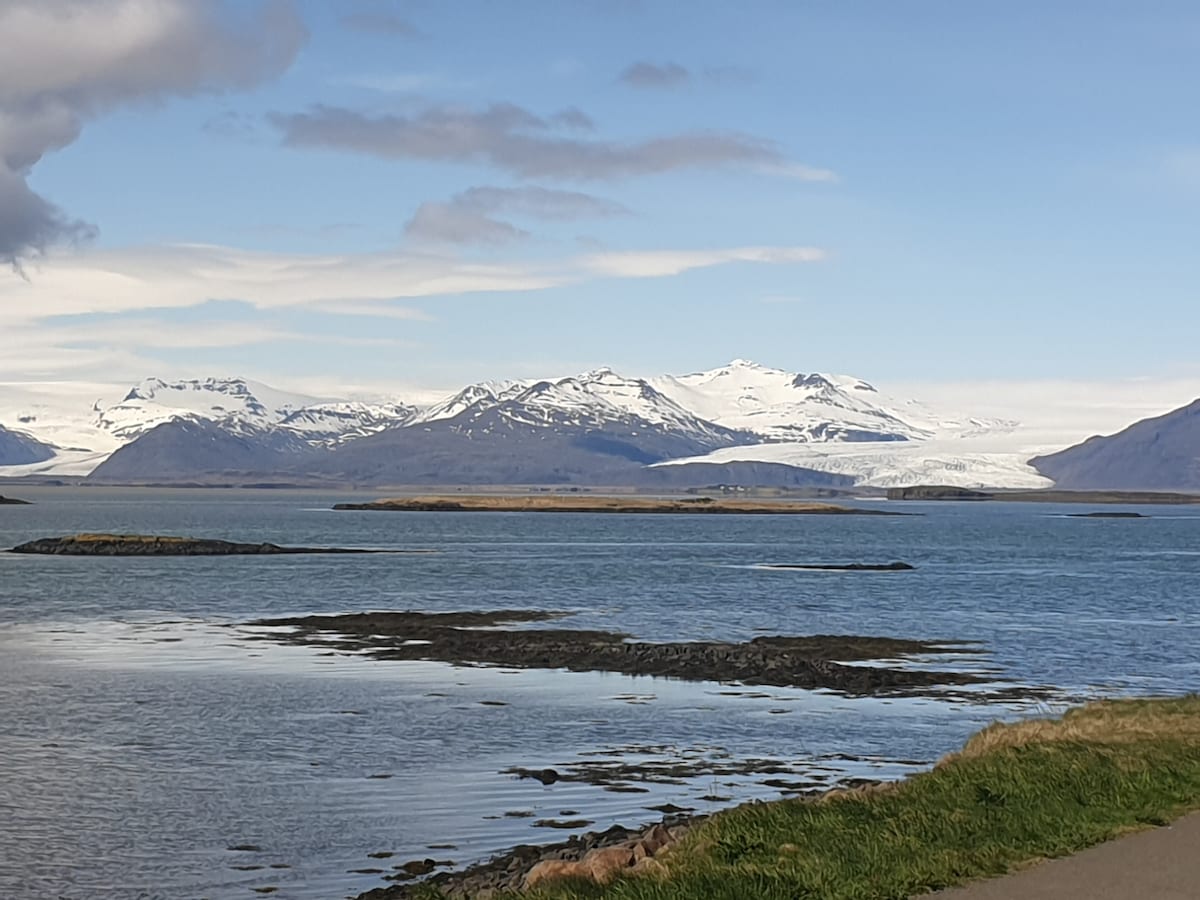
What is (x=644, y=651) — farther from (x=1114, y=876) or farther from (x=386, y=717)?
(x=1114, y=876)

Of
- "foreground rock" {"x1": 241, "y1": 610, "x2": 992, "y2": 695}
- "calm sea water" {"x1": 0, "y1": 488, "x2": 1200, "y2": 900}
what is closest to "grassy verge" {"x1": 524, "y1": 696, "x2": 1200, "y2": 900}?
"calm sea water" {"x1": 0, "y1": 488, "x2": 1200, "y2": 900}

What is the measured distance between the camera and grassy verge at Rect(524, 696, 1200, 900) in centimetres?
1568

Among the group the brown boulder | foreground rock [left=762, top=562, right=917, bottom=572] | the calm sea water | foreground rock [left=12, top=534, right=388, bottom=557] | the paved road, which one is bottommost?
the calm sea water

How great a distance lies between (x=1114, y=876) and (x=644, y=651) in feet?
119

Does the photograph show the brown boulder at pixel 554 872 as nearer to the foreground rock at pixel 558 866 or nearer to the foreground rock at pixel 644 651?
the foreground rock at pixel 558 866

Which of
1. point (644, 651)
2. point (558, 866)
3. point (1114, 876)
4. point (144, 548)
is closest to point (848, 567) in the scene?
point (144, 548)

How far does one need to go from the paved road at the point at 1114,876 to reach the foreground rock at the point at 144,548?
117741mm

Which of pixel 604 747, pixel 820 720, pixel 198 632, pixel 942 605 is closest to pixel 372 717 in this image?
pixel 604 747

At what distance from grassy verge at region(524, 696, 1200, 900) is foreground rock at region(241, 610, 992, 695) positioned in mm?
21575

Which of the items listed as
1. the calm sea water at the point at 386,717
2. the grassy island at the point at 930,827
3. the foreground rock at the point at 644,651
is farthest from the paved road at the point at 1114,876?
the foreground rock at the point at 644,651

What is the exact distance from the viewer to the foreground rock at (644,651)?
4672cm

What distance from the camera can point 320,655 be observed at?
173 ft

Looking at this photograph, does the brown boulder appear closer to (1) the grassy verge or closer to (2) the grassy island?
(2) the grassy island

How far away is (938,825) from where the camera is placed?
18.2 metres
